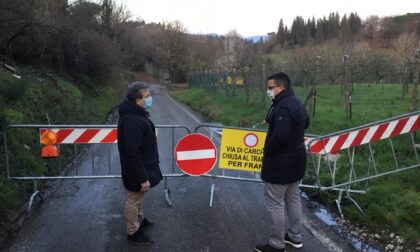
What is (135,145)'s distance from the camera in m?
4.67

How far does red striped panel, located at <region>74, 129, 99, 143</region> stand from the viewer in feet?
22.1

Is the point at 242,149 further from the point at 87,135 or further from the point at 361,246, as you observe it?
the point at 87,135

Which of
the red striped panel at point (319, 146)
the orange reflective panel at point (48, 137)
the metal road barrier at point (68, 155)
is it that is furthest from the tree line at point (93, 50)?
the red striped panel at point (319, 146)

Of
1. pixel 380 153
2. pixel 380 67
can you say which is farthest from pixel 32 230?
pixel 380 67

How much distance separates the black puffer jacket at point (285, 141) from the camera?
4.59 m

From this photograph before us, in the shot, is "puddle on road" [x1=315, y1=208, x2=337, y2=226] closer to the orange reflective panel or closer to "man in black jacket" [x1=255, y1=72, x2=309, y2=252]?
"man in black jacket" [x1=255, y1=72, x2=309, y2=252]

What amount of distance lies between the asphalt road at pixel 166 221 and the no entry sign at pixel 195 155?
0.54 meters

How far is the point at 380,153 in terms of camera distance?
8.88m

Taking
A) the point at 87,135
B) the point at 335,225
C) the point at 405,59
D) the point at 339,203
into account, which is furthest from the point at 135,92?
the point at 405,59

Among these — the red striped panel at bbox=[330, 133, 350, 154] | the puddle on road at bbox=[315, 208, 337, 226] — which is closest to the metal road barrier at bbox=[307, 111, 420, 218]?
the red striped panel at bbox=[330, 133, 350, 154]

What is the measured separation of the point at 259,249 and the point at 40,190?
4273 millimetres

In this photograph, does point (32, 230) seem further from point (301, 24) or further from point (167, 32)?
point (301, 24)

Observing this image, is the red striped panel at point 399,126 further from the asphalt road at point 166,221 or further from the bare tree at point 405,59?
the bare tree at point 405,59

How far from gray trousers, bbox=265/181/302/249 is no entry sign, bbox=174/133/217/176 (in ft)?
6.26
